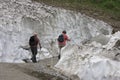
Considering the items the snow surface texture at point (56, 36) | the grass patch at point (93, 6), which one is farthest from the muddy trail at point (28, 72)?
the grass patch at point (93, 6)

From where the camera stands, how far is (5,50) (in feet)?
74.1

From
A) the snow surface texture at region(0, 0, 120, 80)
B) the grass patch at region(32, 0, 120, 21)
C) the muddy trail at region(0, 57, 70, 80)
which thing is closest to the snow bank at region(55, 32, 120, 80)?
the snow surface texture at region(0, 0, 120, 80)

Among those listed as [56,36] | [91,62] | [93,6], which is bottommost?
[91,62]

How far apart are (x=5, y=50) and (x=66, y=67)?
593 cm

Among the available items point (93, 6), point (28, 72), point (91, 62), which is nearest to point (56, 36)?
point (28, 72)

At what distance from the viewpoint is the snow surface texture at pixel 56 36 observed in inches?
630

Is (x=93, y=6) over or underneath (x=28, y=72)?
over

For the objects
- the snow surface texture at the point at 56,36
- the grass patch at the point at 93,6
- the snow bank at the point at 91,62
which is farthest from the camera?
the grass patch at the point at 93,6

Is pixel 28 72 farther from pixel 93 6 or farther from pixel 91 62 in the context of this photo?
pixel 93 6

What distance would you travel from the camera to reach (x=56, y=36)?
26516 millimetres

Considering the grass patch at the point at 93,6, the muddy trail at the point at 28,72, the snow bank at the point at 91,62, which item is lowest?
the muddy trail at the point at 28,72

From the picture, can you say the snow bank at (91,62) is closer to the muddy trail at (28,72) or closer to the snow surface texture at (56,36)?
the snow surface texture at (56,36)

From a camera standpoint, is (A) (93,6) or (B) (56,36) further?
(A) (93,6)

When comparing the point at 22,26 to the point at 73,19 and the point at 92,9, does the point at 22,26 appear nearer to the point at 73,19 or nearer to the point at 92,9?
the point at 73,19
